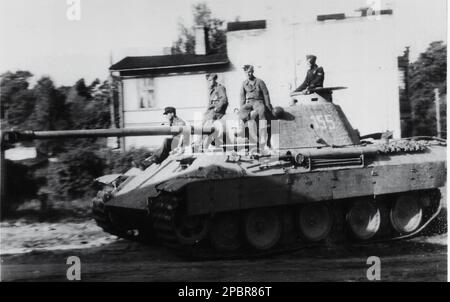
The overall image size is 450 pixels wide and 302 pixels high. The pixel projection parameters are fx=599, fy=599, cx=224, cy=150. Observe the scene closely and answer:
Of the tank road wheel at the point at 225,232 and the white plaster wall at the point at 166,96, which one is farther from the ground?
the white plaster wall at the point at 166,96

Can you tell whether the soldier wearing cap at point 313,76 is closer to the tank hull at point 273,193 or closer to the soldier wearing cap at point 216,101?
the tank hull at point 273,193

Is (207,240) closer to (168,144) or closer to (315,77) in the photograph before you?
(168,144)

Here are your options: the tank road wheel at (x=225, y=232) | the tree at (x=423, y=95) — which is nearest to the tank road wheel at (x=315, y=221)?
Answer: the tank road wheel at (x=225, y=232)

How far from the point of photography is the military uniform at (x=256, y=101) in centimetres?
1162

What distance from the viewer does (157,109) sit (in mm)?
20656

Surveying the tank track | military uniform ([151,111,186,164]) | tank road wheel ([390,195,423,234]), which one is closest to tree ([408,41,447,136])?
tank road wheel ([390,195,423,234])

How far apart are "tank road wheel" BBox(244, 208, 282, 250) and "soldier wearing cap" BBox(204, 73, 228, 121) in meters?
2.22

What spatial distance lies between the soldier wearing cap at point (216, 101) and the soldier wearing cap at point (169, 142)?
0.61 m

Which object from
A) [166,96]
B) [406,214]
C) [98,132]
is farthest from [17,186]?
[406,214]

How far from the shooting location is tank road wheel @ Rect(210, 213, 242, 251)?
34.8 ft

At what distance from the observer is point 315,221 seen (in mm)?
11789

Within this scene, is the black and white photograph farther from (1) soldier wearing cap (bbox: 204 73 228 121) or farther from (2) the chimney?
(2) the chimney

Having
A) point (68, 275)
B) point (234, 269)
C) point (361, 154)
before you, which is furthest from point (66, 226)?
point (361, 154)
